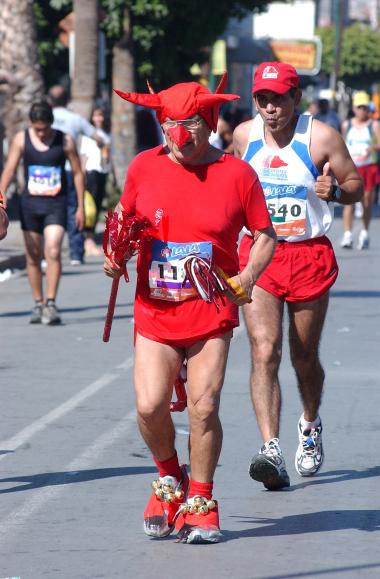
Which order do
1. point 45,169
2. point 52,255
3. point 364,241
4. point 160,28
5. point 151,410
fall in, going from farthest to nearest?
point 160,28
point 364,241
point 45,169
point 52,255
point 151,410

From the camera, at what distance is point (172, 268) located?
617 centimetres

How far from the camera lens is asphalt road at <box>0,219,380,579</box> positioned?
5961 millimetres

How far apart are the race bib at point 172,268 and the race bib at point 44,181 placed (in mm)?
7308

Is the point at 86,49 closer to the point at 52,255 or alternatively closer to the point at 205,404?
the point at 52,255

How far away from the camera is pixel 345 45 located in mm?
92250

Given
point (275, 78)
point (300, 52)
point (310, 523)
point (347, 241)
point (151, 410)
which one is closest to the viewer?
point (151, 410)

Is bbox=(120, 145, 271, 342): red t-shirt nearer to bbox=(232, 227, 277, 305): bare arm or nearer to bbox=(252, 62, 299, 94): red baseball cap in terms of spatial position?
bbox=(232, 227, 277, 305): bare arm

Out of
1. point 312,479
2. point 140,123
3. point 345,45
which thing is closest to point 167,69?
point 140,123

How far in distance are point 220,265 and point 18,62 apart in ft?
60.2

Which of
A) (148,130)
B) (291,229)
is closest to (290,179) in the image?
(291,229)

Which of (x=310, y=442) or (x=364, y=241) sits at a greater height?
(x=310, y=442)

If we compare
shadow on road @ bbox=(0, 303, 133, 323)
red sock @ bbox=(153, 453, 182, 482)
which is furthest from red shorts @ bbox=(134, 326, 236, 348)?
shadow on road @ bbox=(0, 303, 133, 323)

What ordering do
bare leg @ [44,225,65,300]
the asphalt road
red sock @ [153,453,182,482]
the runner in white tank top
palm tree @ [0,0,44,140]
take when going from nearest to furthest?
1. the asphalt road
2. red sock @ [153,453,182,482]
3. the runner in white tank top
4. bare leg @ [44,225,65,300]
5. palm tree @ [0,0,44,140]

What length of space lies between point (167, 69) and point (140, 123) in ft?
23.1
